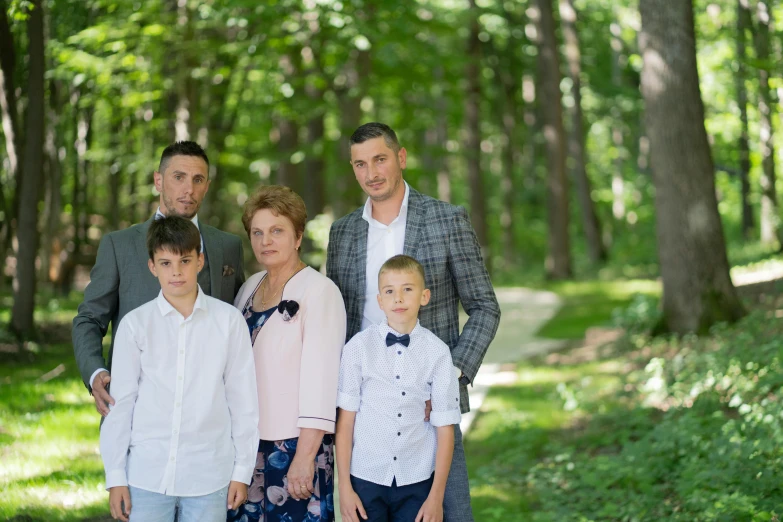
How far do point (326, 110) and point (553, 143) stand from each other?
8.63 meters

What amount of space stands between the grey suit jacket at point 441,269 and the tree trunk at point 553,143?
18527 mm

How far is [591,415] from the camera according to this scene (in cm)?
837

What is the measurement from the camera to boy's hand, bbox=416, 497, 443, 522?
3336 millimetres

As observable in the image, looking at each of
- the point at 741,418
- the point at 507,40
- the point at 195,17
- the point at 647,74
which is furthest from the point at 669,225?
the point at 507,40

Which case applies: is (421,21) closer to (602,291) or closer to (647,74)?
(647,74)

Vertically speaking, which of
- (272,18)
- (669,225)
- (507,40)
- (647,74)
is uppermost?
(507,40)

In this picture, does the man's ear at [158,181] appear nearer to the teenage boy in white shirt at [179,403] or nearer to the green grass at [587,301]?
the teenage boy in white shirt at [179,403]

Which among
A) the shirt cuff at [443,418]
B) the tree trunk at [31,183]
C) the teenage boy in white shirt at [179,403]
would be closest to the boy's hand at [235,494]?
the teenage boy in white shirt at [179,403]

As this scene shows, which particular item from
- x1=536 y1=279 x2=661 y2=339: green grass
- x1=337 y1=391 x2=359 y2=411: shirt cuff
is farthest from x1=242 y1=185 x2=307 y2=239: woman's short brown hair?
x1=536 y1=279 x2=661 y2=339: green grass

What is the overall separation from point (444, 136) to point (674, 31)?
56.1 ft

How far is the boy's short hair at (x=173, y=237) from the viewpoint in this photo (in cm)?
327

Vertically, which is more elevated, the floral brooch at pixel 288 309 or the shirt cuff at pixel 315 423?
the floral brooch at pixel 288 309

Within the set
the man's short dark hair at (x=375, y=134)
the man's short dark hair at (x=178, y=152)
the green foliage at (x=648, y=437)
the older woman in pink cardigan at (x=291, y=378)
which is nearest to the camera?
the older woman in pink cardigan at (x=291, y=378)

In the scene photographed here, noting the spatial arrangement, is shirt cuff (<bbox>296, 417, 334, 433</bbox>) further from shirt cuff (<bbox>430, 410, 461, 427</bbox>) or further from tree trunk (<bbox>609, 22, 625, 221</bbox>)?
tree trunk (<bbox>609, 22, 625, 221</bbox>)
